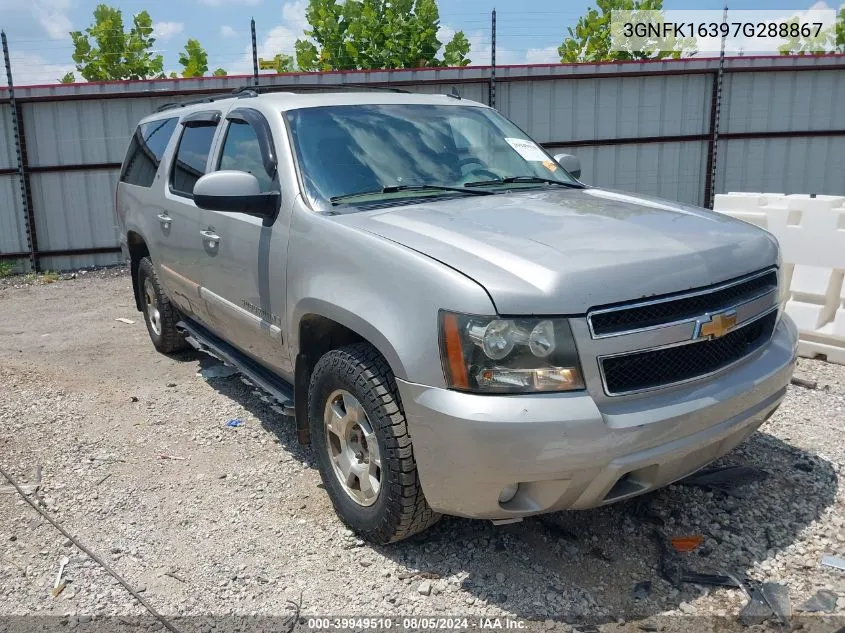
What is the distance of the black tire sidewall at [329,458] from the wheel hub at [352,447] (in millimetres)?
27

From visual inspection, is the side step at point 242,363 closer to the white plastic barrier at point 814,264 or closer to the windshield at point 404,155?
the windshield at point 404,155

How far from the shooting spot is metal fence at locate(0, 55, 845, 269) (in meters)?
11.6

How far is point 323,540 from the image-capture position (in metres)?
3.33

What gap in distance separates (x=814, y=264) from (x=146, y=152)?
5266 mm

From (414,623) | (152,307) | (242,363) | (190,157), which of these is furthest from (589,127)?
(414,623)

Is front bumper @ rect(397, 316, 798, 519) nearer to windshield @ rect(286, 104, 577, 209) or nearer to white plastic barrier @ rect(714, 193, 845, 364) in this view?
windshield @ rect(286, 104, 577, 209)

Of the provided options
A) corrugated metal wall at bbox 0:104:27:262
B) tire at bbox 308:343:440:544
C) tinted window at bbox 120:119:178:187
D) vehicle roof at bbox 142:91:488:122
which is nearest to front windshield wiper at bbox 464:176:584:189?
vehicle roof at bbox 142:91:488:122

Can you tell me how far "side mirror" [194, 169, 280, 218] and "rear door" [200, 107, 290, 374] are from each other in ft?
0.31

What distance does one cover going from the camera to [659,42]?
80.1 ft

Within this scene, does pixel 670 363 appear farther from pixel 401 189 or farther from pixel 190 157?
pixel 190 157

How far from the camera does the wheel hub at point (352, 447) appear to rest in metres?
3.06

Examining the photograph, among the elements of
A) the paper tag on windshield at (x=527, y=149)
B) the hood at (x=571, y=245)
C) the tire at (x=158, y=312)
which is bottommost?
the tire at (x=158, y=312)

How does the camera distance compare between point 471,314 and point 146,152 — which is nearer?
point 471,314

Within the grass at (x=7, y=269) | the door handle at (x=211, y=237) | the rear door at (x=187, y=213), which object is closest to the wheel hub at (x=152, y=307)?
the rear door at (x=187, y=213)
